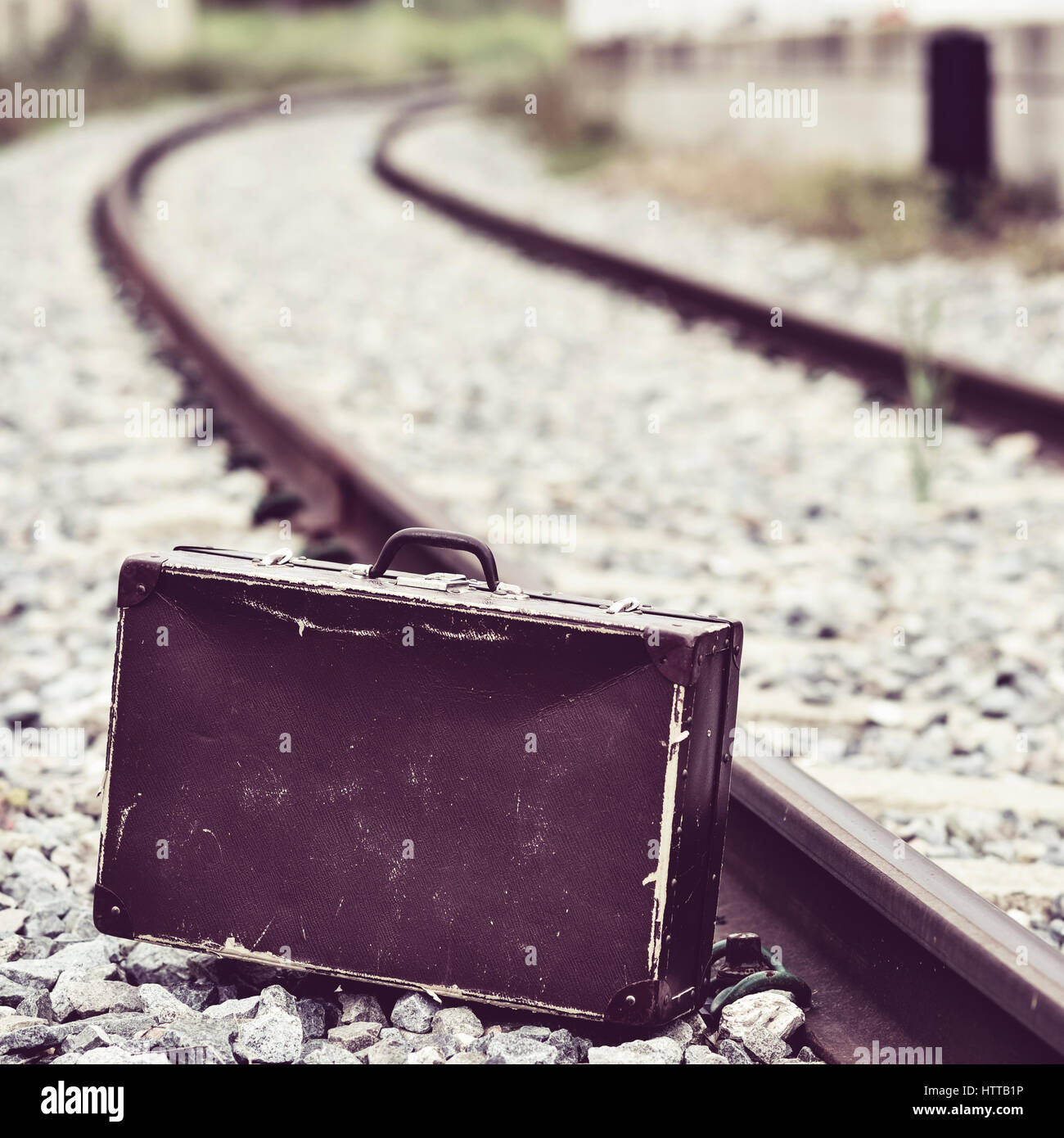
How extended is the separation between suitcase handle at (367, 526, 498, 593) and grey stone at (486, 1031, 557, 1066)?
0.58 m

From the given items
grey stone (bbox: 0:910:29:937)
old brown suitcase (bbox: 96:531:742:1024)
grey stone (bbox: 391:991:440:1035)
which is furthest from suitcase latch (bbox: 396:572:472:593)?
grey stone (bbox: 0:910:29:937)

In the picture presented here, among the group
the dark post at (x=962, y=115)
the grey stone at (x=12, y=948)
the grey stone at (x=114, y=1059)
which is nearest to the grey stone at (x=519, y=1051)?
the grey stone at (x=114, y=1059)

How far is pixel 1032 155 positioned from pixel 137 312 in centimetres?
547

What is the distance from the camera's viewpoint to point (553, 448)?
4.96 meters

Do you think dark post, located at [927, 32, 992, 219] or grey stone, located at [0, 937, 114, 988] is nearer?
grey stone, located at [0, 937, 114, 988]

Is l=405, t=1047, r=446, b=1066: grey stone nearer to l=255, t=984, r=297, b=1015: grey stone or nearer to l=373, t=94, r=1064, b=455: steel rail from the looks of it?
l=255, t=984, r=297, b=1015: grey stone

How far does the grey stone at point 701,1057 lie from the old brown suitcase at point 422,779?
0.21ft

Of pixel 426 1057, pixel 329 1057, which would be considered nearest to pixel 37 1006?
pixel 329 1057

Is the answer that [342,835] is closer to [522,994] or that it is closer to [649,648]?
[522,994]

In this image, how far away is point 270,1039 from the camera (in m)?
1.84

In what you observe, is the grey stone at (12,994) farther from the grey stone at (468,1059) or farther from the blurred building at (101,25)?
the blurred building at (101,25)

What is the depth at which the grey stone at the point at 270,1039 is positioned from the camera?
71.2 inches

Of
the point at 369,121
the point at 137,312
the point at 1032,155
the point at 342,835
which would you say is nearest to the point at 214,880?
the point at 342,835

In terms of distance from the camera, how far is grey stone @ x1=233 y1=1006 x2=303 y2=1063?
181 centimetres
